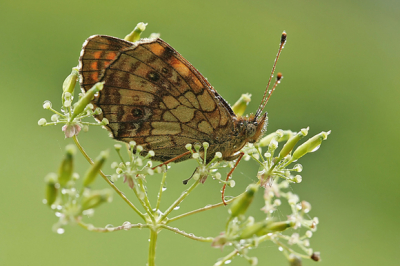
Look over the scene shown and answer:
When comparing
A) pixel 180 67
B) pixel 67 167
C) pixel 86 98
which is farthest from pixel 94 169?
pixel 180 67

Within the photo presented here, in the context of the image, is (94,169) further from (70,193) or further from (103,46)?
(103,46)

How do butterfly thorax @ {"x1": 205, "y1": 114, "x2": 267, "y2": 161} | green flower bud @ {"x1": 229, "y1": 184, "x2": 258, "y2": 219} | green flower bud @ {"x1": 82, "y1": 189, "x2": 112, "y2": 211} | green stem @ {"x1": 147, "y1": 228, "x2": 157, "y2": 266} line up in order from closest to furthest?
green flower bud @ {"x1": 82, "y1": 189, "x2": 112, "y2": 211} → green flower bud @ {"x1": 229, "y1": 184, "x2": 258, "y2": 219} → green stem @ {"x1": 147, "y1": 228, "x2": 157, "y2": 266} → butterfly thorax @ {"x1": 205, "y1": 114, "x2": 267, "y2": 161}

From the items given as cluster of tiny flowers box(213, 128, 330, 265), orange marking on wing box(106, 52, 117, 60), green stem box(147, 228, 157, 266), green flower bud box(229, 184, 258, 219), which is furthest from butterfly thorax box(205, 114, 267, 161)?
orange marking on wing box(106, 52, 117, 60)

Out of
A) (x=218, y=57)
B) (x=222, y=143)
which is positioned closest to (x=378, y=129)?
(x=218, y=57)

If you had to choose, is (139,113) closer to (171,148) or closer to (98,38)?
(171,148)

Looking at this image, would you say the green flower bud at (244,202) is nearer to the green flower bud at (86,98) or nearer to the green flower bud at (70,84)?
the green flower bud at (86,98)

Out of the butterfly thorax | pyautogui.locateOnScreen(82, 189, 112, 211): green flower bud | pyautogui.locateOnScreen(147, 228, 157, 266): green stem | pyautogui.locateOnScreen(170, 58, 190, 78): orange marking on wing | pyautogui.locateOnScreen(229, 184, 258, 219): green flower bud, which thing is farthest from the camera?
the butterfly thorax

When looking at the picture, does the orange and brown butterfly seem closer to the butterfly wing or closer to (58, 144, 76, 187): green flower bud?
the butterfly wing

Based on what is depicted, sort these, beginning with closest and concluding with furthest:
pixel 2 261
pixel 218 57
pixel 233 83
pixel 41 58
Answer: pixel 2 261 → pixel 41 58 → pixel 233 83 → pixel 218 57
